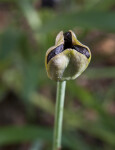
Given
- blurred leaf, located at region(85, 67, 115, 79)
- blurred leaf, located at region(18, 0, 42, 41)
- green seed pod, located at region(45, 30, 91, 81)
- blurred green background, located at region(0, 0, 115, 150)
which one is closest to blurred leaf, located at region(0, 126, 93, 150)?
blurred green background, located at region(0, 0, 115, 150)

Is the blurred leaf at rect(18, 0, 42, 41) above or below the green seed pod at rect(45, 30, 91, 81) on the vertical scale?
above

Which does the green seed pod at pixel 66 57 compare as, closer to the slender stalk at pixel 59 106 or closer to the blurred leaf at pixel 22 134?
the slender stalk at pixel 59 106

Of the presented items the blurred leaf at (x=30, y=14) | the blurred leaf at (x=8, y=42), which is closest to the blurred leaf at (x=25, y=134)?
the blurred leaf at (x=8, y=42)

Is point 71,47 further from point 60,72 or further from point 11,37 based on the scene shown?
point 11,37

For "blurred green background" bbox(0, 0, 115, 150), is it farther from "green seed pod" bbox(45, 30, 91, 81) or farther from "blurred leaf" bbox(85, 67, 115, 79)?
"green seed pod" bbox(45, 30, 91, 81)

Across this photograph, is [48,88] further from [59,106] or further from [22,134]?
[59,106]

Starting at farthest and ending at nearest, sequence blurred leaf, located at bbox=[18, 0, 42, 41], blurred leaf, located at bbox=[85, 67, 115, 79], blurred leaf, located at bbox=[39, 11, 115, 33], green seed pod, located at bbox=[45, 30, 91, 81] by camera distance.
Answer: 1. blurred leaf, located at bbox=[18, 0, 42, 41]
2. blurred leaf, located at bbox=[85, 67, 115, 79]
3. blurred leaf, located at bbox=[39, 11, 115, 33]
4. green seed pod, located at bbox=[45, 30, 91, 81]

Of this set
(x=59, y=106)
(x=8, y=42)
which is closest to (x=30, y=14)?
(x=8, y=42)
